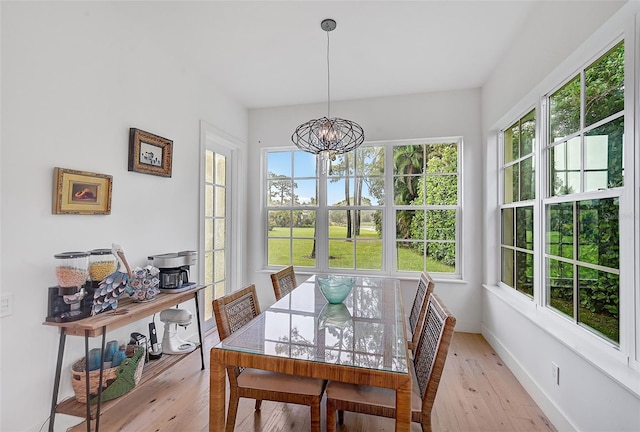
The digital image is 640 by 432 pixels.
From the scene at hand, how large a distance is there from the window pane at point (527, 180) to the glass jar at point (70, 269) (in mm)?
3277

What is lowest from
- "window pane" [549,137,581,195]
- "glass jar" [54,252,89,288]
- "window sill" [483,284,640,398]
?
"window sill" [483,284,640,398]

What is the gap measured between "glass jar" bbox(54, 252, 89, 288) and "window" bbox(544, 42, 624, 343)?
9.71 ft

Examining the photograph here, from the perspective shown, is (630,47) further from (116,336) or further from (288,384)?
(116,336)

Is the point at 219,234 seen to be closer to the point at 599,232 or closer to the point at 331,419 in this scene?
the point at 331,419

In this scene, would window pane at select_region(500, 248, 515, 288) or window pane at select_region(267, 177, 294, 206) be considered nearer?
window pane at select_region(500, 248, 515, 288)

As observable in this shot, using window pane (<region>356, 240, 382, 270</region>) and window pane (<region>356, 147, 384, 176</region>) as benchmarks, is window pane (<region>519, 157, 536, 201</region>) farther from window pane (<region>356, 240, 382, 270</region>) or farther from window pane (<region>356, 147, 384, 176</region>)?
window pane (<region>356, 240, 382, 270</region>)

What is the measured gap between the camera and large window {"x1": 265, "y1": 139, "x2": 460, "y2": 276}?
365 centimetres

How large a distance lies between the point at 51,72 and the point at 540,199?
3436mm

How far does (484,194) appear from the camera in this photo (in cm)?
337

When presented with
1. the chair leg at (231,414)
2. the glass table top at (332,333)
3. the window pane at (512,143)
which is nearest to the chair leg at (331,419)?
the glass table top at (332,333)

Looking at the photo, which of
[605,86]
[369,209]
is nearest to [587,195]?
[605,86]

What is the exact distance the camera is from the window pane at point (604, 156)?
1.55 m

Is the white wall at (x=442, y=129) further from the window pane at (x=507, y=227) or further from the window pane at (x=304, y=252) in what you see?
the window pane at (x=304, y=252)

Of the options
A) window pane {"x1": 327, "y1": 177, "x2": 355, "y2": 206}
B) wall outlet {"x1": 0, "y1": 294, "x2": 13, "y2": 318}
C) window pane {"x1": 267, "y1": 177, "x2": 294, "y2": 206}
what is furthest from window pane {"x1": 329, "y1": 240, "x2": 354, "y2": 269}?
wall outlet {"x1": 0, "y1": 294, "x2": 13, "y2": 318}
